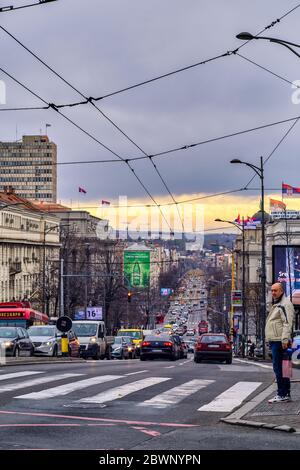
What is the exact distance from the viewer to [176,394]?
16.5 meters

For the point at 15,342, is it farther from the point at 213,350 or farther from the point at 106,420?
the point at 106,420

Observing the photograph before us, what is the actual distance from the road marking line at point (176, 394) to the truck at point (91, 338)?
2550 centimetres

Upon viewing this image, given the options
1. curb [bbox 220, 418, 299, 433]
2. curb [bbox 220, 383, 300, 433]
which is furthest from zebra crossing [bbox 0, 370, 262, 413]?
curb [bbox 220, 418, 299, 433]

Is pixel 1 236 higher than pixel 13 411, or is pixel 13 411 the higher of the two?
pixel 1 236

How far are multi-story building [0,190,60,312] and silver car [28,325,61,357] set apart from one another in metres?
61.4

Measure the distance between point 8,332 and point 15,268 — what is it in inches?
3166

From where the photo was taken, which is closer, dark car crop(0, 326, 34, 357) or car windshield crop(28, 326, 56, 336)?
dark car crop(0, 326, 34, 357)

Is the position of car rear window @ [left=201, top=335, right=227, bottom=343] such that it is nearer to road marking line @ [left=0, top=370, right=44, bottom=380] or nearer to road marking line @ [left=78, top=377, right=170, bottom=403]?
road marking line @ [left=0, top=370, right=44, bottom=380]

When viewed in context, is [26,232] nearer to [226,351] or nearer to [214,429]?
[226,351]

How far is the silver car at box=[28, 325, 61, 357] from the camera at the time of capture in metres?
39.2

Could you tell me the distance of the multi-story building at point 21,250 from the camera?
111250mm

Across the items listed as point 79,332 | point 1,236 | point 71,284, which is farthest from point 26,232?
point 79,332

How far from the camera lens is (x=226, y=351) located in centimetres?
3897
